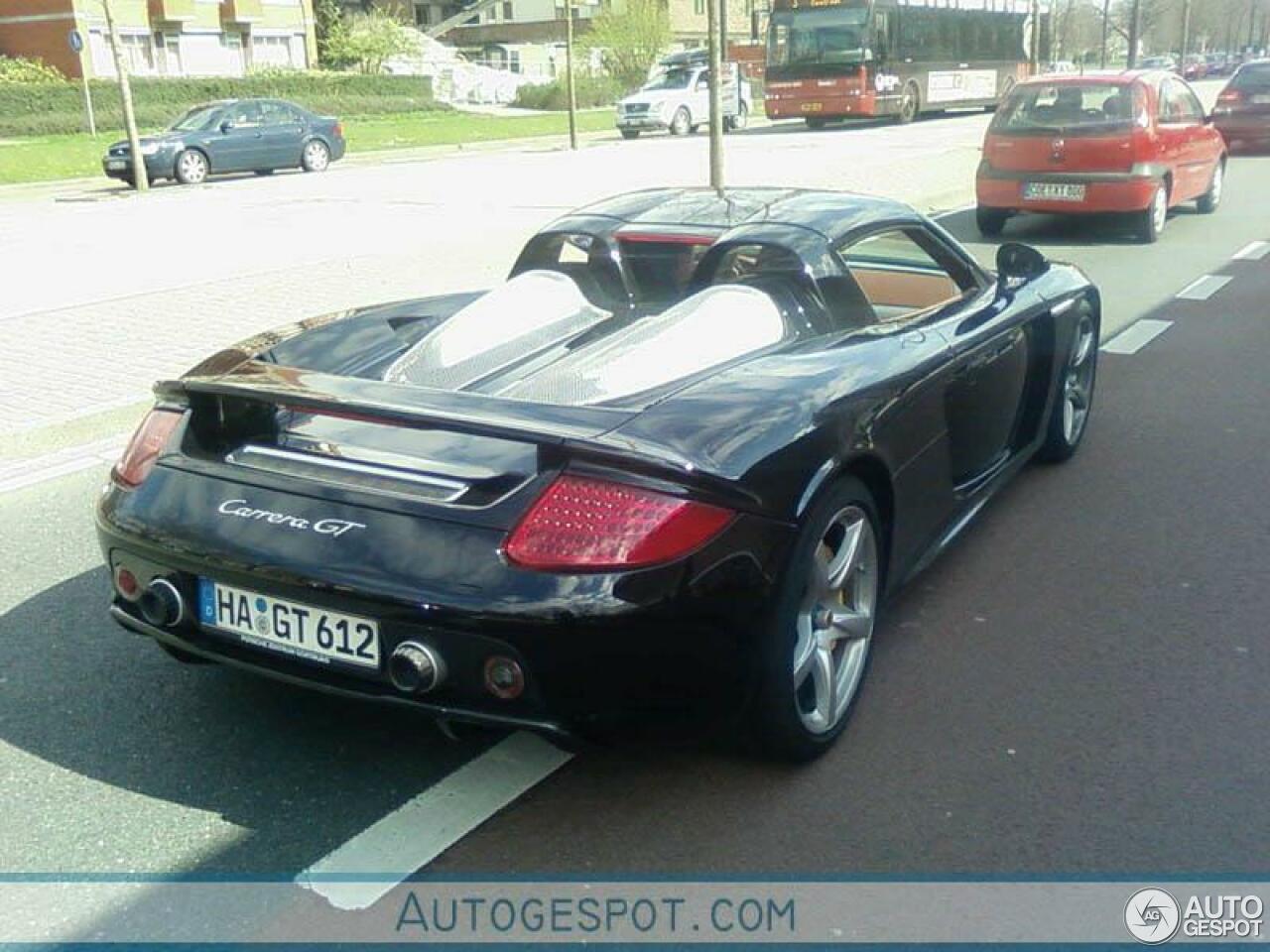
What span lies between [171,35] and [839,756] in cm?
5381

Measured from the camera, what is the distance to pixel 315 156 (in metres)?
25.9

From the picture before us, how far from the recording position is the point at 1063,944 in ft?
8.65

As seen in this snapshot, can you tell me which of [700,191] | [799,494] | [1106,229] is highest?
[700,191]

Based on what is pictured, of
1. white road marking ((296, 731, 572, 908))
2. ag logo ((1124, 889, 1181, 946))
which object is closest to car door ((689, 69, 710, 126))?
white road marking ((296, 731, 572, 908))

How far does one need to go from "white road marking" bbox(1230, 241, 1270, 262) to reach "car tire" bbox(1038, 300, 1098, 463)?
7.16m

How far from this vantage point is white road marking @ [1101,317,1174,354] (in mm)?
8266

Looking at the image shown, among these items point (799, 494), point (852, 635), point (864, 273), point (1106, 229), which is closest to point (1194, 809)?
point (852, 635)

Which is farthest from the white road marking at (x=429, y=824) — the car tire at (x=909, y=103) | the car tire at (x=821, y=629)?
the car tire at (x=909, y=103)

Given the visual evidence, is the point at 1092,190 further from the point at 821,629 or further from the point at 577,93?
the point at 577,93

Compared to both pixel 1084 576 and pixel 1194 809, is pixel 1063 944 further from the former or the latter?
pixel 1084 576

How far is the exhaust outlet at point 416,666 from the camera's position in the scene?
2.79 metres

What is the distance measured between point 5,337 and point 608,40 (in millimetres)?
52990

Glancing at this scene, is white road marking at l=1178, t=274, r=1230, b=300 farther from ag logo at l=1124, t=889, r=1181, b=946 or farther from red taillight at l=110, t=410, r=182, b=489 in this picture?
red taillight at l=110, t=410, r=182, b=489

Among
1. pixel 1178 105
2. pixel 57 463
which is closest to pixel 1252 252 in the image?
pixel 1178 105
